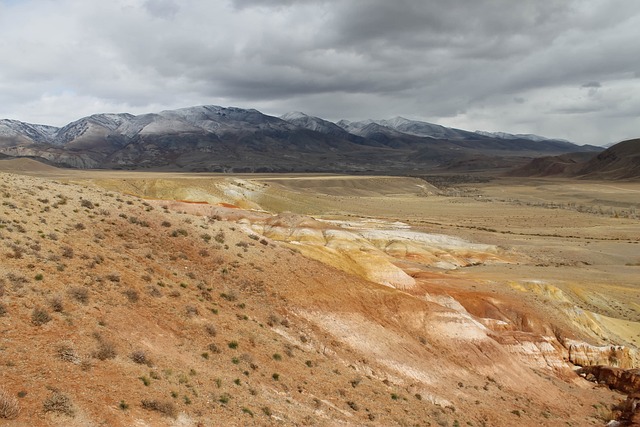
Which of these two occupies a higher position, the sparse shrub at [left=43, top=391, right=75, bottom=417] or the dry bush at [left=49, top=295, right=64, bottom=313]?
the dry bush at [left=49, top=295, right=64, bottom=313]

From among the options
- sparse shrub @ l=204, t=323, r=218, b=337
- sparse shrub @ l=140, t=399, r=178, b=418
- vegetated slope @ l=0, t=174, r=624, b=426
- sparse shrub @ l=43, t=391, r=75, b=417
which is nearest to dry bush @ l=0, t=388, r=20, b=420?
vegetated slope @ l=0, t=174, r=624, b=426

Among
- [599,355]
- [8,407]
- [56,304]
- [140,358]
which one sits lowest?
[599,355]

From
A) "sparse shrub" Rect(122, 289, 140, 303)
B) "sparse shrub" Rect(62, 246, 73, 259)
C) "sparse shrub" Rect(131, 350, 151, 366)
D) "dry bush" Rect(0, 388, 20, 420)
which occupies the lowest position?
"sparse shrub" Rect(131, 350, 151, 366)

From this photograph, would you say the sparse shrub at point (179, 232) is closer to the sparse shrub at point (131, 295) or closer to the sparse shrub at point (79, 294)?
the sparse shrub at point (131, 295)

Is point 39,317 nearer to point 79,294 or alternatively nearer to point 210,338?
point 79,294

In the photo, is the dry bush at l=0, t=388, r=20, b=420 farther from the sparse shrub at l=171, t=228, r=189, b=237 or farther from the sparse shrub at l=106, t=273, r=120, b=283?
the sparse shrub at l=171, t=228, r=189, b=237

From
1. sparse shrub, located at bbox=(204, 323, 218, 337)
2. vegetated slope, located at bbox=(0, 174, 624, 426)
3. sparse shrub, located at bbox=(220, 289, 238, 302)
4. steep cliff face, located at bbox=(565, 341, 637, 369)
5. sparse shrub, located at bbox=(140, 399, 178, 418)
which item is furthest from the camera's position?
→ steep cliff face, located at bbox=(565, 341, 637, 369)

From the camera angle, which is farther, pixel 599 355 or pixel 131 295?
pixel 599 355

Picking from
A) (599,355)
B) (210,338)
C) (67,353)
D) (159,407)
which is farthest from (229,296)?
(599,355)

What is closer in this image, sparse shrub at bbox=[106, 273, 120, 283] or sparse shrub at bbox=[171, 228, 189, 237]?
sparse shrub at bbox=[106, 273, 120, 283]
